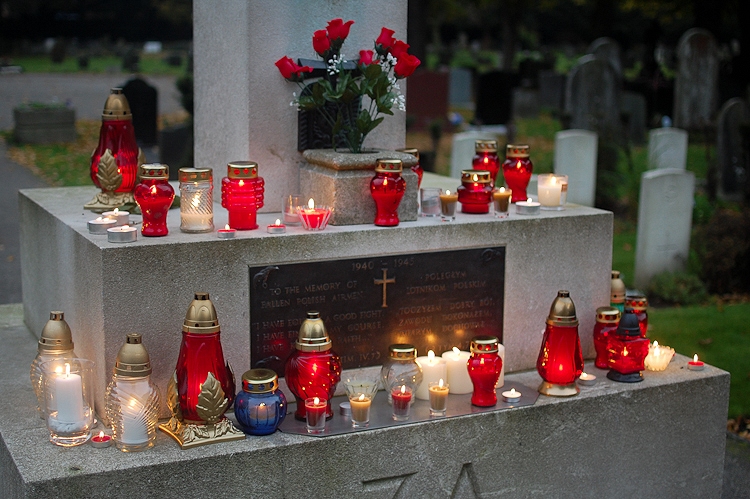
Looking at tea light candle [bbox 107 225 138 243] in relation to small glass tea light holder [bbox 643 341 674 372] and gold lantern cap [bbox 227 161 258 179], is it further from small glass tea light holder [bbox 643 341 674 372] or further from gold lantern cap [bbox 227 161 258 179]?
small glass tea light holder [bbox 643 341 674 372]

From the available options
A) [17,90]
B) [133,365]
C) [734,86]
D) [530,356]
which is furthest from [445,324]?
[17,90]

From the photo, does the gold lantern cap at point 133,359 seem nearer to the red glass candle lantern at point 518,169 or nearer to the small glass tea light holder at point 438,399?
the small glass tea light holder at point 438,399

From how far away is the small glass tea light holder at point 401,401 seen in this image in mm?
4594

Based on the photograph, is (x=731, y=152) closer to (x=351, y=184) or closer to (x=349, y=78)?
(x=349, y=78)

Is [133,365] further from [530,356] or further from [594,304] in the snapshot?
[594,304]

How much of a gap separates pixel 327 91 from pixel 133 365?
1.75 metres

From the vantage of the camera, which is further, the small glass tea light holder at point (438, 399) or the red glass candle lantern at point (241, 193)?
the red glass candle lantern at point (241, 193)

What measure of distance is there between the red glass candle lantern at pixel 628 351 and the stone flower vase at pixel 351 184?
1.19 metres

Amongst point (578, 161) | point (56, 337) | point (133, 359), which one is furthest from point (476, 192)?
point (578, 161)

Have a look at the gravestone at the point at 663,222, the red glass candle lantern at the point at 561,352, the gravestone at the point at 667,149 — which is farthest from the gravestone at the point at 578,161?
the red glass candle lantern at the point at 561,352

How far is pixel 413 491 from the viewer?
4.63 m

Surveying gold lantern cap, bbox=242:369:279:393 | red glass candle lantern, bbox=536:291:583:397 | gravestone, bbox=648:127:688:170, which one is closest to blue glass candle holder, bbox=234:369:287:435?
gold lantern cap, bbox=242:369:279:393

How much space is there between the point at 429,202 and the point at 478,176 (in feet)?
1.01

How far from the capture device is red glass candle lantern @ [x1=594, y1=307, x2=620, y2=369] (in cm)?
530
